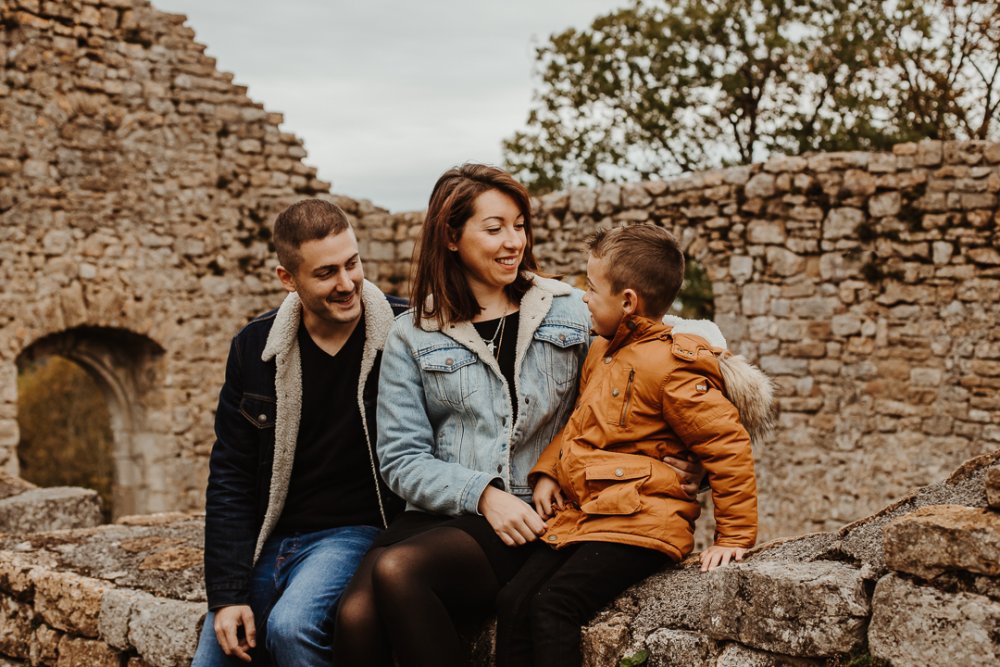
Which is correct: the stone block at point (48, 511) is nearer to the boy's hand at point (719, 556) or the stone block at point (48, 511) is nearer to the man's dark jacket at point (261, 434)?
the man's dark jacket at point (261, 434)

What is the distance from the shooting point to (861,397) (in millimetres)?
7047

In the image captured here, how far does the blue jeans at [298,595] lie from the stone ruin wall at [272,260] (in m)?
5.00

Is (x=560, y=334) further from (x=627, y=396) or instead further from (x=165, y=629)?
(x=165, y=629)

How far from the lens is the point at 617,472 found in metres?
2.38

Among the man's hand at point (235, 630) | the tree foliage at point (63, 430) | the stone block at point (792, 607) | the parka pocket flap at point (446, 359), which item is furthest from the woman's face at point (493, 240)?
the tree foliage at point (63, 430)

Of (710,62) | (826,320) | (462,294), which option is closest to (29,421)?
(710,62)

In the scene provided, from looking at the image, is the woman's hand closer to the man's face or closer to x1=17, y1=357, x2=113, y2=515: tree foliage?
the man's face

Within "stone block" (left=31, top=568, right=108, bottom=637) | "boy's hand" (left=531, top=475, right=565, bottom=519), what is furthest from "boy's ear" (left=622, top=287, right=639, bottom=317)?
"stone block" (left=31, top=568, right=108, bottom=637)

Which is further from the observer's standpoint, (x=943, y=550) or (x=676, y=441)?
(x=676, y=441)

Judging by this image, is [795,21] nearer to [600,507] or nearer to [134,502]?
[134,502]

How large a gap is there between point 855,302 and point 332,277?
5054 mm

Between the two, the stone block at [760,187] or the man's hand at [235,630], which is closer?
the man's hand at [235,630]

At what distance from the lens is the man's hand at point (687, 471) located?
96.4 inches

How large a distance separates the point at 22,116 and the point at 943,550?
7883 millimetres
